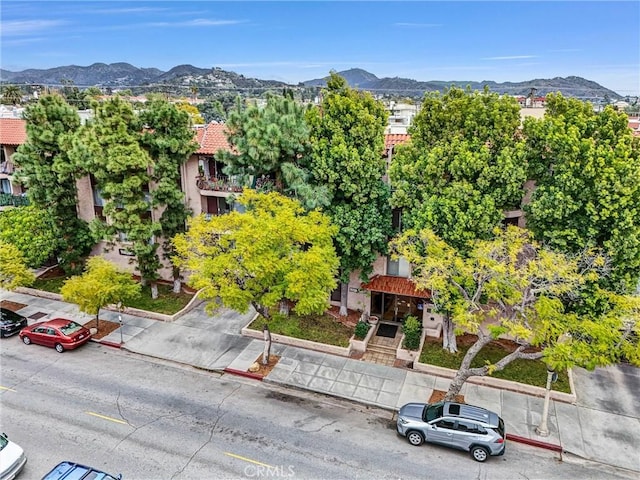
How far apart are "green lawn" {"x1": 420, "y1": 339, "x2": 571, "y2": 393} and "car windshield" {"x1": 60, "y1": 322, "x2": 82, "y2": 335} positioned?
17471 millimetres

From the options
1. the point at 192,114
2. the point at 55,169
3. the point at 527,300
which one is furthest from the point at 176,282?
the point at 192,114

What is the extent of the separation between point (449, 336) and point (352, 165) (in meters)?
9.69

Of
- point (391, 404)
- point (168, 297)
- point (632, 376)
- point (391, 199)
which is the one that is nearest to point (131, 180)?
point (168, 297)

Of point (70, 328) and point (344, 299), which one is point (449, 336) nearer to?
point (344, 299)

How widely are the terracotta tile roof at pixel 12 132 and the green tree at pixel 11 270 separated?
9425 millimetres

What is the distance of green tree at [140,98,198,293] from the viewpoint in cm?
2581

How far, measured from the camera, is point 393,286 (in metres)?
25.4

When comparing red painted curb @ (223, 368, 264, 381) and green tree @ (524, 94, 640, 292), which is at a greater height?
green tree @ (524, 94, 640, 292)

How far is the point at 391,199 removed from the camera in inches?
891

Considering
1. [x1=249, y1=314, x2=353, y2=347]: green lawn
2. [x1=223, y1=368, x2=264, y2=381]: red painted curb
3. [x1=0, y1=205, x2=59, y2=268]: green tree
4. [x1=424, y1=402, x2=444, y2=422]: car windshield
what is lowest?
[x1=223, y1=368, x2=264, y2=381]: red painted curb

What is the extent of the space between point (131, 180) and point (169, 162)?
7.60 feet

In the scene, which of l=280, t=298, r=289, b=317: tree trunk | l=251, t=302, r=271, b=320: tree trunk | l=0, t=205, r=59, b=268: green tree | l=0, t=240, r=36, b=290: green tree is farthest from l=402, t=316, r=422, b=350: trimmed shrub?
l=0, t=205, r=59, b=268: green tree

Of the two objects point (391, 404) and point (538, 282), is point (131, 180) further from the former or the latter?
point (538, 282)

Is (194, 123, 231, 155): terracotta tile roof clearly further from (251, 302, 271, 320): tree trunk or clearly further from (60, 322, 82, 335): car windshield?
(60, 322, 82, 335): car windshield
